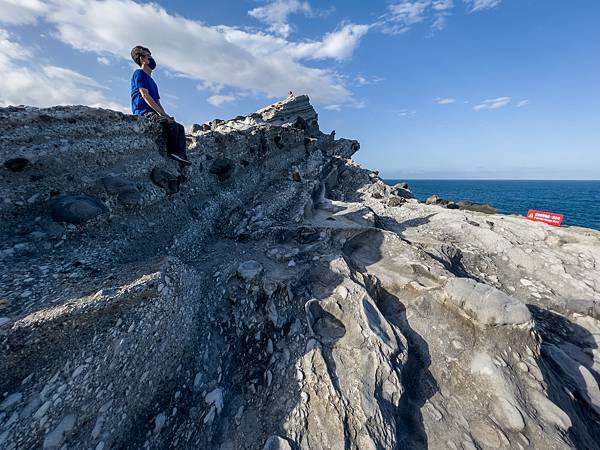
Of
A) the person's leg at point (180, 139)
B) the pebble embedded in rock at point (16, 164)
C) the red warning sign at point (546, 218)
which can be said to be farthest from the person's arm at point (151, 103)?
the red warning sign at point (546, 218)

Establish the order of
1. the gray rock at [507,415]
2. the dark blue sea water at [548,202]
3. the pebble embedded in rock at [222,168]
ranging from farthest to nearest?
1. the dark blue sea water at [548,202]
2. the pebble embedded in rock at [222,168]
3. the gray rock at [507,415]

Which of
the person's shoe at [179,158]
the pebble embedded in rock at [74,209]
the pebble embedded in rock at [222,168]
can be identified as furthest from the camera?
the pebble embedded in rock at [222,168]

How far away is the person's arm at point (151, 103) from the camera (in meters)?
8.84

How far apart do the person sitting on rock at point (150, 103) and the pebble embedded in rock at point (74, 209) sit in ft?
11.6

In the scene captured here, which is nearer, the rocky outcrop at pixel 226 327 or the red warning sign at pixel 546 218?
the rocky outcrop at pixel 226 327

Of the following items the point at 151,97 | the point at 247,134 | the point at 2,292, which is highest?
the point at 151,97

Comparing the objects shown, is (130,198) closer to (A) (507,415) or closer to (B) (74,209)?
(B) (74,209)

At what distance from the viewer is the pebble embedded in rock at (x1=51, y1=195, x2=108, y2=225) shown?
Result: 646 centimetres

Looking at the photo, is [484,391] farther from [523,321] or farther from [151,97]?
[151,97]

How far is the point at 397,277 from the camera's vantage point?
938 centimetres

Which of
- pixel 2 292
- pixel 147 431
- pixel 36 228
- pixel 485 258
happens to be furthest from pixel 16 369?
pixel 485 258

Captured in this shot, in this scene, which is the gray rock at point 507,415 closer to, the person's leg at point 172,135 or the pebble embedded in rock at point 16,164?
the person's leg at point 172,135

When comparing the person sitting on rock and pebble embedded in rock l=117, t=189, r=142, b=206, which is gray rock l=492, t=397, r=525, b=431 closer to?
pebble embedded in rock l=117, t=189, r=142, b=206

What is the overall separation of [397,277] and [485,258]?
21.9 feet
